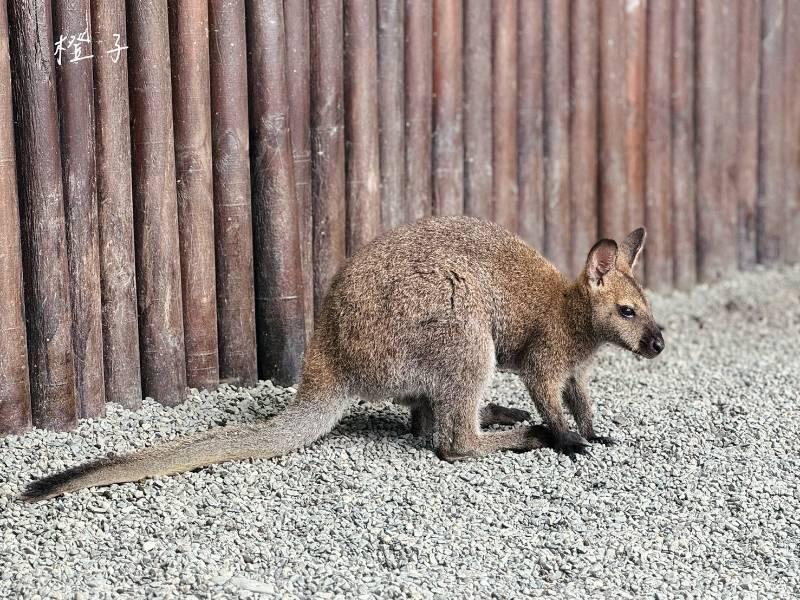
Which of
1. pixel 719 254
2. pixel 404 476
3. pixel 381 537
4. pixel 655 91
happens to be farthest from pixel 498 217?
pixel 381 537

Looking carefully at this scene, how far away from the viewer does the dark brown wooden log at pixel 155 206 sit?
5672 mm

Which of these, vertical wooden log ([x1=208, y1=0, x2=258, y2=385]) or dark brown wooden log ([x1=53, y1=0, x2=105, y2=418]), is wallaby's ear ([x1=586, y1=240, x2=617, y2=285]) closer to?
vertical wooden log ([x1=208, y1=0, x2=258, y2=385])

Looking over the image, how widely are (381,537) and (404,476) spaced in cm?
68

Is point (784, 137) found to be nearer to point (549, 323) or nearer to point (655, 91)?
point (655, 91)

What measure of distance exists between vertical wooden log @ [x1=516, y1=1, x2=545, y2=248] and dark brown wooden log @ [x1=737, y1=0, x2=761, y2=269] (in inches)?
86.9

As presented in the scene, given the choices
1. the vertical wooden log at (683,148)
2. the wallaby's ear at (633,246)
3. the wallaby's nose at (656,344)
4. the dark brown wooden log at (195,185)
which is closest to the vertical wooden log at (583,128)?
the vertical wooden log at (683,148)

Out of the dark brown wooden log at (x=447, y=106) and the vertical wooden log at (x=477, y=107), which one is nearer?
the dark brown wooden log at (x=447, y=106)

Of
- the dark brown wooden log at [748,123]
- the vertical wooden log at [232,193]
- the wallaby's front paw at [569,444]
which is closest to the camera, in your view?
the wallaby's front paw at [569,444]

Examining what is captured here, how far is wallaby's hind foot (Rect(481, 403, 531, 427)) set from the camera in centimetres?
602

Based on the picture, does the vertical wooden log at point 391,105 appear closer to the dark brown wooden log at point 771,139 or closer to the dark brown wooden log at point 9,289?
the dark brown wooden log at point 9,289

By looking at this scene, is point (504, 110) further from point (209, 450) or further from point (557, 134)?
point (209, 450)

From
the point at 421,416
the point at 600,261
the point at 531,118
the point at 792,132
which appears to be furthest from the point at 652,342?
the point at 792,132

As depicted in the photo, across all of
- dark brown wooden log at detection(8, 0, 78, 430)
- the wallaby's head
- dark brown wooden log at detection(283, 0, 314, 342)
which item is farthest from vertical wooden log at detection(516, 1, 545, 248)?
dark brown wooden log at detection(8, 0, 78, 430)

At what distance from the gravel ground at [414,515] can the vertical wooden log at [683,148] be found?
9.68 ft
